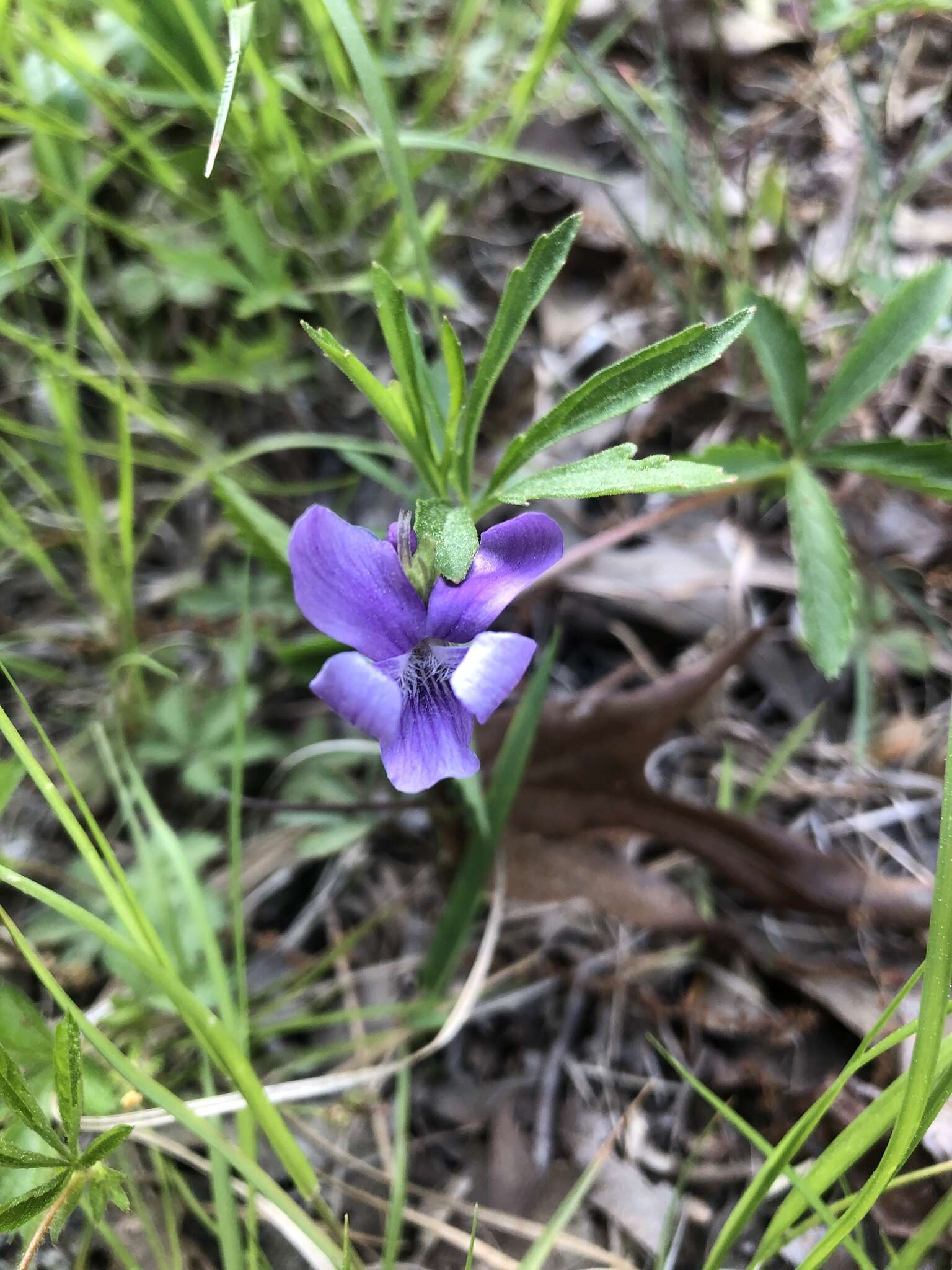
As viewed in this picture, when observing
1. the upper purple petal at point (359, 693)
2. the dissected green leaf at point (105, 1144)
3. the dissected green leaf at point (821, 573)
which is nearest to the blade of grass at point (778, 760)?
the dissected green leaf at point (821, 573)

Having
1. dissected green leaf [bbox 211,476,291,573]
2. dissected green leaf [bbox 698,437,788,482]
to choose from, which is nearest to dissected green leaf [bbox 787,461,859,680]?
dissected green leaf [bbox 698,437,788,482]

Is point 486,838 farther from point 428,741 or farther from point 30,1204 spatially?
point 30,1204

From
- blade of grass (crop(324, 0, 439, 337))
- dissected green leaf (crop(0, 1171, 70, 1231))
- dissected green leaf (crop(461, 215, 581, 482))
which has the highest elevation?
blade of grass (crop(324, 0, 439, 337))

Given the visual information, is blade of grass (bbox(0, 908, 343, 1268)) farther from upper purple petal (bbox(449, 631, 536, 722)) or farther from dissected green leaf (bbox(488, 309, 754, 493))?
dissected green leaf (bbox(488, 309, 754, 493))

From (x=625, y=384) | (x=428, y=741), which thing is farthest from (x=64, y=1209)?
(x=625, y=384)

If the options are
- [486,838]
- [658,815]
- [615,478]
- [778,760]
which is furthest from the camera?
[778,760]

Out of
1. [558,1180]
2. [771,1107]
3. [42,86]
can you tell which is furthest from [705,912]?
[42,86]
